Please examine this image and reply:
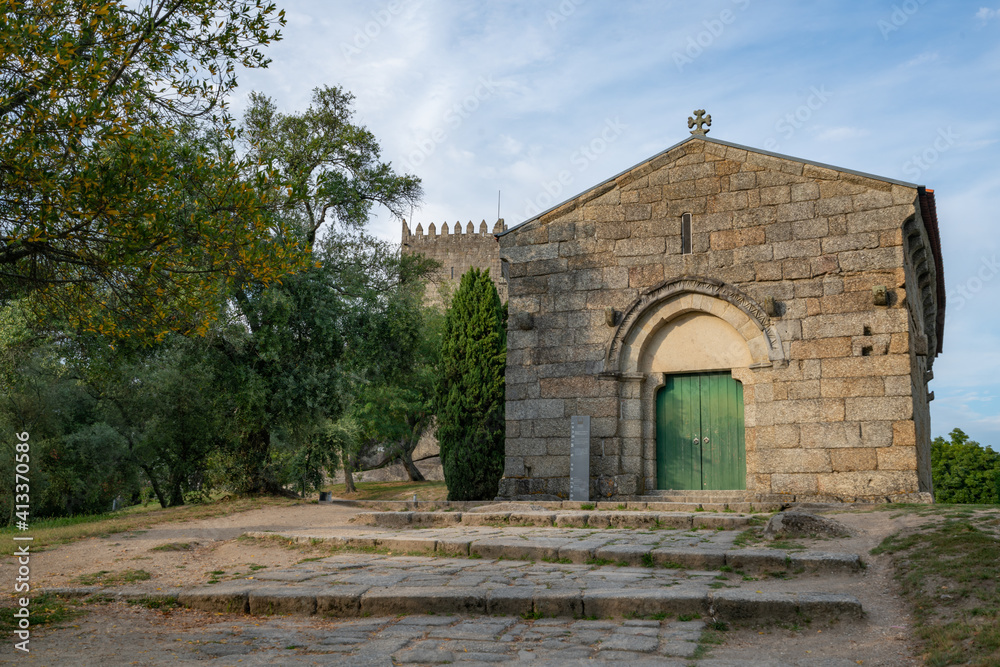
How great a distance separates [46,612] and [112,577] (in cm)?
127

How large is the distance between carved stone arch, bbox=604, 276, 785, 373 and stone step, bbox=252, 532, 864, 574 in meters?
4.77

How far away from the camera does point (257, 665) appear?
452 centimetres

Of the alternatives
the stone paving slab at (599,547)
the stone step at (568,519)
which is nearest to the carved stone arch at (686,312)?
the stone step at (568,519)

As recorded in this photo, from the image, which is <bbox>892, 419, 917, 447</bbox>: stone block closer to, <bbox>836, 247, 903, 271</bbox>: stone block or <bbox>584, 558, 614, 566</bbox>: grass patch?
<bbox>836, 247, 903, 271</bbox>: stone block

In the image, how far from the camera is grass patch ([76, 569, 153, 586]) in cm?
702

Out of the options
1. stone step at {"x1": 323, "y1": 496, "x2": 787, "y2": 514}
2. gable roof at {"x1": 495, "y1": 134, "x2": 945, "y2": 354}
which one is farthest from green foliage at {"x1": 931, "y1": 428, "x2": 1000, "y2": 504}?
stone step at {"x1": 323, "y1": 496, "x2": 787, "y2": 514}

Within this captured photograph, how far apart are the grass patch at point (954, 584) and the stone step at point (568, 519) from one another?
2058mm

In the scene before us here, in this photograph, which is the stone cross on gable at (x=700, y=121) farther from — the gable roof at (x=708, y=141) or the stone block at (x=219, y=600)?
the stone block at (x=219, y=600)

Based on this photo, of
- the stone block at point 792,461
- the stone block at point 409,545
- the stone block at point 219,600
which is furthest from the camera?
the stone block at point 792,461

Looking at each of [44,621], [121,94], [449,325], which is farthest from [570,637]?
[449,325]

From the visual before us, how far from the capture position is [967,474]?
71.4ft

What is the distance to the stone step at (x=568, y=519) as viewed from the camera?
8.80m

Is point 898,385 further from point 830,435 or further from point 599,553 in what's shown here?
point 599,553

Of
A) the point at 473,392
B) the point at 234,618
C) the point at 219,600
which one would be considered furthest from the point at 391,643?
the point at 473,392
